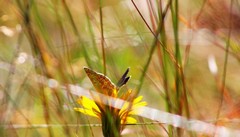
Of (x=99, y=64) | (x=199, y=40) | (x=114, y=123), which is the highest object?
(x=199, y=40)

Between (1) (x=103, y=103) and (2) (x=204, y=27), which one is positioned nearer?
(1) (x=103, y=103)

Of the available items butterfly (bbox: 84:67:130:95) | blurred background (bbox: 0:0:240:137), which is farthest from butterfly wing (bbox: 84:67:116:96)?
blurred background (bbox: 0:0:240:137)

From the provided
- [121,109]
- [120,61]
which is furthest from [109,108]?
[120,61]

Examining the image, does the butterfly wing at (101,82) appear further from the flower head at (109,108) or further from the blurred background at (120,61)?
the blurred background at (120,61)

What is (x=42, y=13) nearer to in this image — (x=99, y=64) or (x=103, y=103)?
(x=99, y=64)

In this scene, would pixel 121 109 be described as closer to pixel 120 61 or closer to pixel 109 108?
pixel 109 108

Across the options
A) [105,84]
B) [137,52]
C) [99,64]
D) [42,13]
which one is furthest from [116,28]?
[105,84]

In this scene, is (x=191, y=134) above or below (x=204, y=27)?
below

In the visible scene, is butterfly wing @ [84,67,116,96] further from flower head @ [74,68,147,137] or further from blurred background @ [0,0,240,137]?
blurred background @ [0,0,240,137]

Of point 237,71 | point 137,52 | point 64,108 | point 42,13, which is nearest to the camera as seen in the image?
point 64,108
